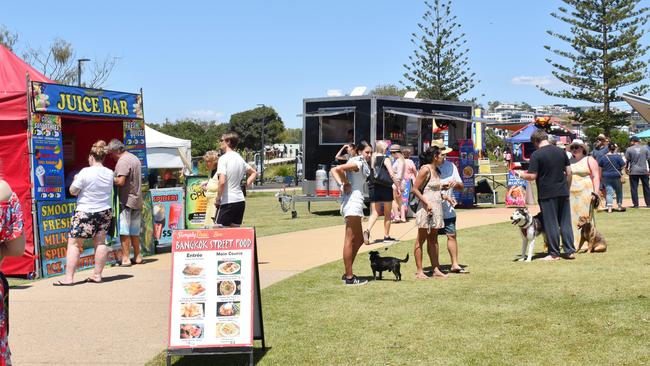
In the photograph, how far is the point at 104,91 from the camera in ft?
40.0

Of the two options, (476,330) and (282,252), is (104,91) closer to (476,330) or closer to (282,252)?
(282,252)

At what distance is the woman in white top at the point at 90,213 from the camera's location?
9719mm

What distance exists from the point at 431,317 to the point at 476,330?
0.67 meters

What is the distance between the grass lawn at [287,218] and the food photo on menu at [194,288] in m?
9.69

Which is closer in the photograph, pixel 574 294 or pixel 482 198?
pixel 574 294

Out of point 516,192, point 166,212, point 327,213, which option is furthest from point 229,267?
point 516,192

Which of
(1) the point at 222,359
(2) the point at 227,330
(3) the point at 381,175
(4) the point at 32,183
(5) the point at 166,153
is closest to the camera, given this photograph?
(2) the point at 227,330

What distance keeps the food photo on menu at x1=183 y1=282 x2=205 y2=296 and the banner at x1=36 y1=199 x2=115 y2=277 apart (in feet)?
16.8

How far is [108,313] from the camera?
8.11m

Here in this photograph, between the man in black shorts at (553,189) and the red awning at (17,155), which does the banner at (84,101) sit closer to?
the red awning at (17,155)

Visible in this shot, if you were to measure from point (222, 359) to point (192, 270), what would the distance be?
31.1 inches

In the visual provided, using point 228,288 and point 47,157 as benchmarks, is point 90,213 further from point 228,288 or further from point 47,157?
point 228,288

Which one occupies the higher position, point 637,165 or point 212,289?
point 637,165

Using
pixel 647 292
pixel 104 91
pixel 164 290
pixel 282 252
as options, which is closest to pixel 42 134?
pixel 104 91
